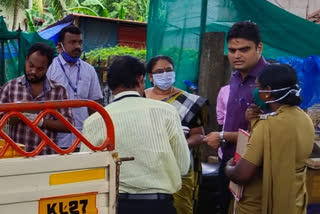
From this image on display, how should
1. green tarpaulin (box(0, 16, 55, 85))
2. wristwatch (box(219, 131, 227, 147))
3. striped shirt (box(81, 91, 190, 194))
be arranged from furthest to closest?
green tarpaulin (box(0, 16, 55, 85)), wristwatch (box(219, 131, 227, 147)), striped shirt (box(81, 91, 190, 194))

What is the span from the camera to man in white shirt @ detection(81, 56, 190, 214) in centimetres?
278

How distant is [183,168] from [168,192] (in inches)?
8.8

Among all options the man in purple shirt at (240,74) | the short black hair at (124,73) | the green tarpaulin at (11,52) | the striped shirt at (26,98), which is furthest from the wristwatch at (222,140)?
the green tarpaulin at (11,52)

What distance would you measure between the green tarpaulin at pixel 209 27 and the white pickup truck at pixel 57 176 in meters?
3.21

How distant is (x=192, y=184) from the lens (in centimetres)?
396

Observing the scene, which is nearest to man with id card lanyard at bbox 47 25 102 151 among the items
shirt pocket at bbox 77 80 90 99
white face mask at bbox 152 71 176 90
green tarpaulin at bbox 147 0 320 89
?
shirt pocket at bbox 77 80 90 99

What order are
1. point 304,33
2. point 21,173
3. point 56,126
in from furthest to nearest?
point 304,33 < point 56,126 < point 21,173

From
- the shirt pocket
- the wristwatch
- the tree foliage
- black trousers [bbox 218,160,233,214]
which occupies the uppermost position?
the tree foliage

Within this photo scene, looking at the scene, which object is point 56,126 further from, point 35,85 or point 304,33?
point 304,33

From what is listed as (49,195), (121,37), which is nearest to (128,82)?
(49,195)

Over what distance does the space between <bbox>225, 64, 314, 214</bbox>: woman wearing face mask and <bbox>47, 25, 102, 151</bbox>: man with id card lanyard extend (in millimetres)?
2190

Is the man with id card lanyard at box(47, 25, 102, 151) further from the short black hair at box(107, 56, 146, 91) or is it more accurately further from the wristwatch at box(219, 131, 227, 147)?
the short black hair at box(107, 56, 146, 91)

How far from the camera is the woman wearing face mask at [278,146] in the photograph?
9.55 ft

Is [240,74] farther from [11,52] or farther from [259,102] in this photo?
[11,52]
